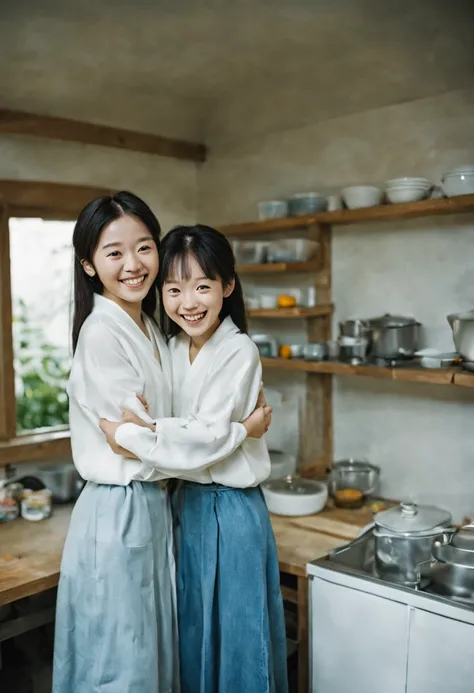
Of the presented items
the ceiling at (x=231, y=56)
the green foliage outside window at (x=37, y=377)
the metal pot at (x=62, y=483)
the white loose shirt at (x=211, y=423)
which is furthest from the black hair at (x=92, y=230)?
the green foliage outside window at (x=37, y=377)

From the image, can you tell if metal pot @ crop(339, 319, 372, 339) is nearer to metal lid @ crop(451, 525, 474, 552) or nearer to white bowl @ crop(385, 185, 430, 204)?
white bowl @ crop(385, 185, 430, 204)

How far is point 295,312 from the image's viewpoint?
108 inches

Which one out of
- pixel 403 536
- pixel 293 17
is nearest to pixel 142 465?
pixel 403 536

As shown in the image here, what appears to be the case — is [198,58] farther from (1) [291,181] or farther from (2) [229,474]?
(2) [229,474]

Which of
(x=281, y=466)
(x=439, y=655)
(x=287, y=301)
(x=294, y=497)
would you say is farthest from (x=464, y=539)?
(x=287, y=301)

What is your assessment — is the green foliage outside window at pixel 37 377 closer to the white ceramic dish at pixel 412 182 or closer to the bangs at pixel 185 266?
Result: the bangs at pixel 185 266

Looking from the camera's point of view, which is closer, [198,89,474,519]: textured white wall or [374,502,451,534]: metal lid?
[374,502,451,534]: metal lid

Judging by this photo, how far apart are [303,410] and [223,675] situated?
55.5 inches

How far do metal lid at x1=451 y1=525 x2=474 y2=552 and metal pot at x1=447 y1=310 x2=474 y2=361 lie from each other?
0.53m

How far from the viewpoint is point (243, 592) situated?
70.8 inches

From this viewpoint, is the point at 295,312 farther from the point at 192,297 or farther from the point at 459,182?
the point at 192,297

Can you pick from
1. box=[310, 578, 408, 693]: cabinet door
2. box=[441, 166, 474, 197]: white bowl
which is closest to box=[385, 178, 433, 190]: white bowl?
box=[441, 166, 474, 197]: white bowl

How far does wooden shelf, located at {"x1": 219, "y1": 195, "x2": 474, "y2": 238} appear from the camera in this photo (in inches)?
88.5

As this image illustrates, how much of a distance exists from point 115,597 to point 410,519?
96cm
